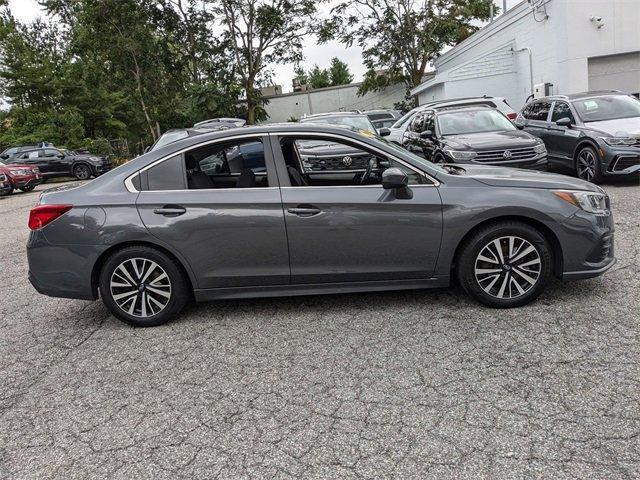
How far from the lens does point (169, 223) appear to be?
4.38 metres

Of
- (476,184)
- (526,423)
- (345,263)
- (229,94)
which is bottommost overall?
(526,423)

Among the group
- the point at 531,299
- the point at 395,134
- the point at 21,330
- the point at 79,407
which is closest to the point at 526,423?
the point at 531,299

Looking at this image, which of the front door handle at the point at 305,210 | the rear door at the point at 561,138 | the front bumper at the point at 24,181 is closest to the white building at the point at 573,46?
the rear door at the point at 561,138

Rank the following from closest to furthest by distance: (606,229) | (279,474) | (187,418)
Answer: (279,474) → (187,418) → (606,229)

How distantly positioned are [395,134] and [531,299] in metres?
10.3

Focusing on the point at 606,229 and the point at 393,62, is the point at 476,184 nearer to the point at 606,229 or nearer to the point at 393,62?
the point at 606,229

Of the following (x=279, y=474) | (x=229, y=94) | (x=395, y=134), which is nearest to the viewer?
(x=279, y=474)

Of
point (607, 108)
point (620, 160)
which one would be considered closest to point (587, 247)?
point (620, 160)

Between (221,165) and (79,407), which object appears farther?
(221,165)

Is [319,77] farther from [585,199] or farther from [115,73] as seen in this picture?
[585,199]

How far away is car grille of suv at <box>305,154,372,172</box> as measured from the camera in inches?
195

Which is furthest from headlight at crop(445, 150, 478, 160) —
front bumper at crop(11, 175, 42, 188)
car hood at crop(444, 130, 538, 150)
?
front bumper at crop(11, 175, 42, 188)

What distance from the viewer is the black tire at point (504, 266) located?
4.29 meters

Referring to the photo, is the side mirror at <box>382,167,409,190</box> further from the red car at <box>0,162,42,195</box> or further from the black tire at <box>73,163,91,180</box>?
the black tire at <box>73,163,91,180</box>
